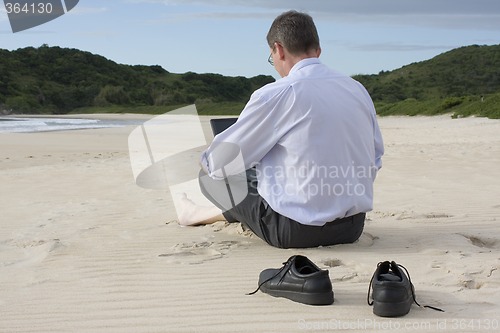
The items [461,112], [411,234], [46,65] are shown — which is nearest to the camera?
[411,234]

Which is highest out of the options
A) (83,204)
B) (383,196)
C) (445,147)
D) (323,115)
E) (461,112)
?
(323,115)

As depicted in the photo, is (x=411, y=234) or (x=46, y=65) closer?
(x=411, y=234)

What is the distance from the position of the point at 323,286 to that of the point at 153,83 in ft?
218

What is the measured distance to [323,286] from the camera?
321 centimetres

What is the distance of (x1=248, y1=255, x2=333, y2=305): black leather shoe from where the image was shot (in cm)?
322

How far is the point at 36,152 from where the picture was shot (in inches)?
572

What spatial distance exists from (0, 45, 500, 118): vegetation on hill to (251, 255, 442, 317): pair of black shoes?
139 ft

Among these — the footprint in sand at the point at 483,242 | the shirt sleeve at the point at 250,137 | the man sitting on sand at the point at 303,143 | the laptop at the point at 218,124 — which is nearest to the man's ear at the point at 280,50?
the man sitting on sand at the point at 303,143

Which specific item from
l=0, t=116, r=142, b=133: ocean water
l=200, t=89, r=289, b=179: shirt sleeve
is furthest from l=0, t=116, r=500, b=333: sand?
l=0, t=116, r=142, b=133: ocean water

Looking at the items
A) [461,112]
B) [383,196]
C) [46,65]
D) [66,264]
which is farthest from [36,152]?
[46,65]

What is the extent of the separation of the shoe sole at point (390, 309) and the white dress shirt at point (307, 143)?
109 cm

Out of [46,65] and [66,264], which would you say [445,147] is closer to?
[66,264]

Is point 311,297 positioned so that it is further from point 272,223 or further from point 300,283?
point 272,223

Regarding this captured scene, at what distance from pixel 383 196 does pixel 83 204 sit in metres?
3.16
